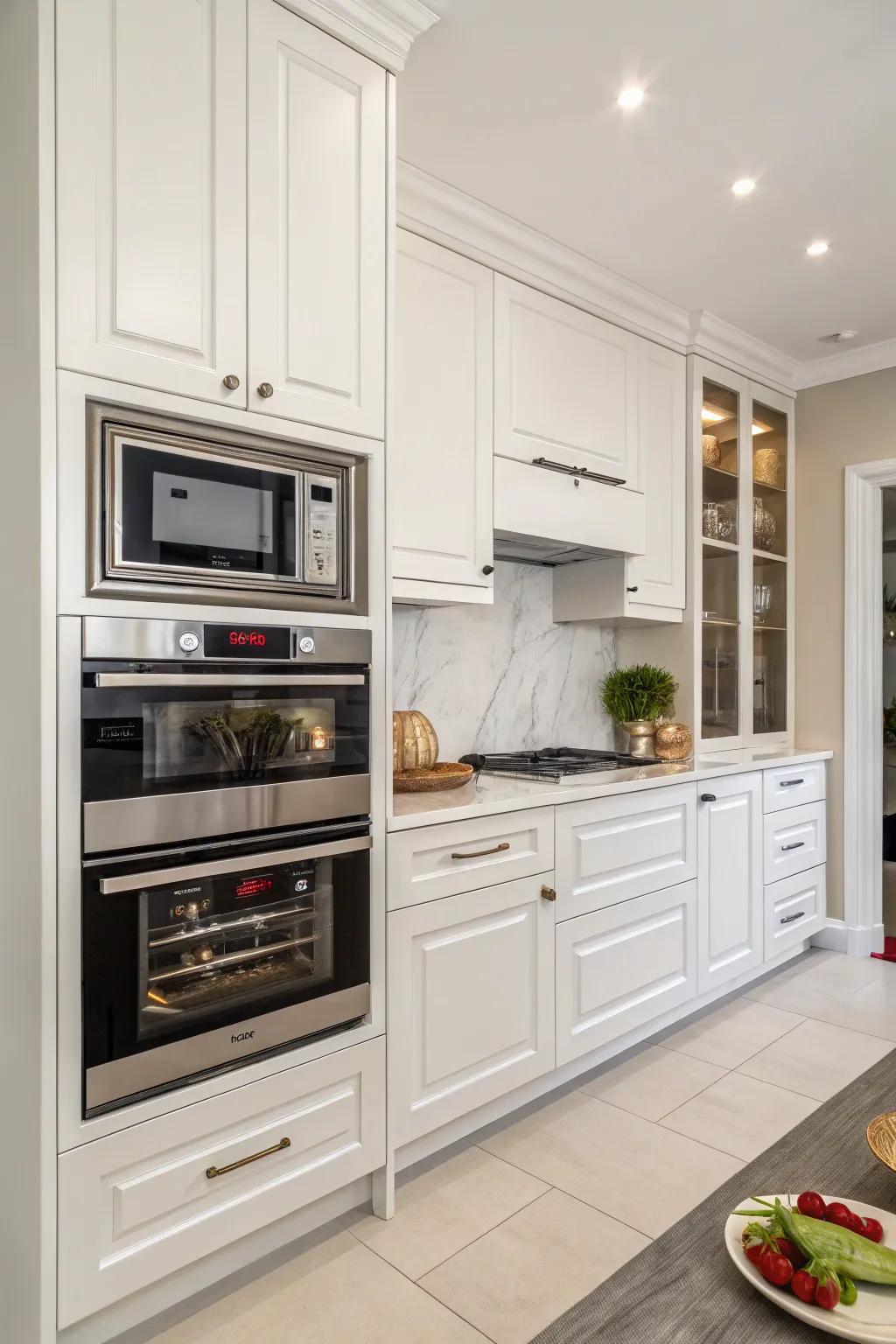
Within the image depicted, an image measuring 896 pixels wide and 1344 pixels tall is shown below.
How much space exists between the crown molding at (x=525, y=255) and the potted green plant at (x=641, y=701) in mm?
1326

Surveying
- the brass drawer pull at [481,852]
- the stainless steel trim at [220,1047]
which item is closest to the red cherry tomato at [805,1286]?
the stainless steel trim at [220,1047]

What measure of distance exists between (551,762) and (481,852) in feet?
2.84

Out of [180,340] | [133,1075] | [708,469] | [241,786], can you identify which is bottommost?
[133,1075]

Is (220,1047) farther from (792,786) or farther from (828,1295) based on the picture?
(792,786)

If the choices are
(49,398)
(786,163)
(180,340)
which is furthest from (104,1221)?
(786,163)

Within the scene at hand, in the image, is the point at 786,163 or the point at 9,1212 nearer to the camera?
the point at 9,1212

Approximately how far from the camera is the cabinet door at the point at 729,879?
10.3 ft

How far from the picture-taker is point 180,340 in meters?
1.64

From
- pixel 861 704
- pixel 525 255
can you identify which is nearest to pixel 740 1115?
pixel 861 704

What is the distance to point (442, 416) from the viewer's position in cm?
257

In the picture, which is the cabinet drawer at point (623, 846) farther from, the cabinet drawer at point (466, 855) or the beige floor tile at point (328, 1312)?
the beige floor tile at point (328, 1312)

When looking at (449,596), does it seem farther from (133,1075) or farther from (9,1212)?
(9,1212)

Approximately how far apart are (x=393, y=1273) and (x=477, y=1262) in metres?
0.18

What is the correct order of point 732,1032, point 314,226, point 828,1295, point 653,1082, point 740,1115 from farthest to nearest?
point 732,1032, point 653,1082, point 740,1115, point 314,226, point 828,1295
